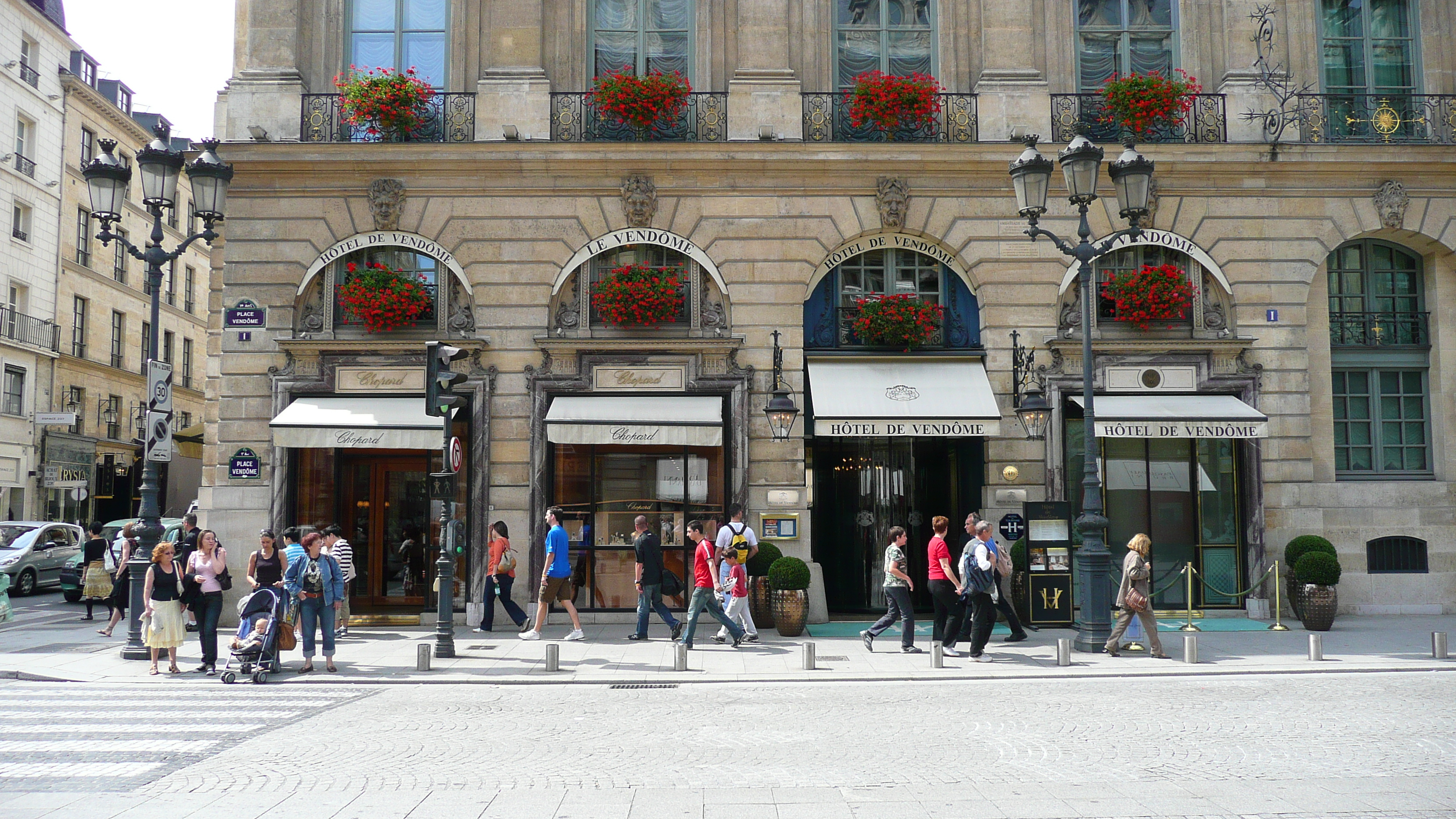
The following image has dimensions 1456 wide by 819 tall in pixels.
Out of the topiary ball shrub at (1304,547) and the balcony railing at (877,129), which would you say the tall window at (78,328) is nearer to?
the balcony railing at (877,129)

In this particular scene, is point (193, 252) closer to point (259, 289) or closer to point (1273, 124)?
point (259, 289)

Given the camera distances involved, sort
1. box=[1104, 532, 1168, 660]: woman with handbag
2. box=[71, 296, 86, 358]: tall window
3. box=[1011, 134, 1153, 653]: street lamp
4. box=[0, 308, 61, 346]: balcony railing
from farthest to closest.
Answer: box=[71, 296, 86, 358]: tall window → box=[0, 308, 61, 346]: balcony railing → box=[1011, 134, 1153, 653]: street lamp → box=[1104, 532, 1168, 660]: woman with handbag

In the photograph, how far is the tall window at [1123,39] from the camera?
1858cm

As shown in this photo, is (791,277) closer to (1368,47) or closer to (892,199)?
(892,199)

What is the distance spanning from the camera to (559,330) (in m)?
17.7

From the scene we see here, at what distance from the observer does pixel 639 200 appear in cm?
1764

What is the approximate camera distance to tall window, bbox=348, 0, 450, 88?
60.5 ft

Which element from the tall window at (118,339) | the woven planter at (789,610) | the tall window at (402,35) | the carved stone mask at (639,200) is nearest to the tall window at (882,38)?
the carved stone mask at (639,200)

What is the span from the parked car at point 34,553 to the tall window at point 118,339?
2113cm

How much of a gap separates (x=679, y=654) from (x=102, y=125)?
44507 millimetres

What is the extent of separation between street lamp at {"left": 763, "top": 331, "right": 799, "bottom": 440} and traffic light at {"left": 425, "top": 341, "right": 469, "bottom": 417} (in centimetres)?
527

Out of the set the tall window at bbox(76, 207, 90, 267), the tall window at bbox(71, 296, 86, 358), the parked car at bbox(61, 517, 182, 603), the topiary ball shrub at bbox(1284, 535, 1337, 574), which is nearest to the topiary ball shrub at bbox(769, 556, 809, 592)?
the topiary ball shrub at bbox(1284, 535, 1337, 574)

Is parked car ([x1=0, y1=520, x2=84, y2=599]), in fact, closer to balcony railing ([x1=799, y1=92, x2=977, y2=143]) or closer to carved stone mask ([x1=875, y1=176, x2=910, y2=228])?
balcony railing ([x1=799, y1=92, x2=977, y2=143])

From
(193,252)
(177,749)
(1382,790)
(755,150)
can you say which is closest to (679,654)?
(177,749)
